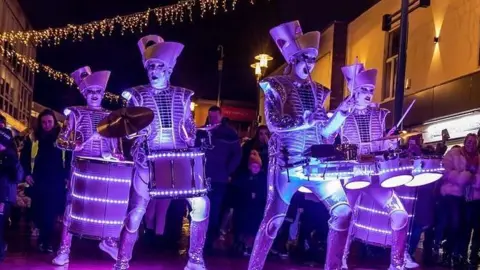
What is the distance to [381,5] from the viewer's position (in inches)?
725

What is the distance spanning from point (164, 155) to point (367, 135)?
266cm

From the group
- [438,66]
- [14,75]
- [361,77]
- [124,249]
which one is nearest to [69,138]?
[124,249]

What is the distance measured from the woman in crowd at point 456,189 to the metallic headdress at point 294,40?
5041 mm

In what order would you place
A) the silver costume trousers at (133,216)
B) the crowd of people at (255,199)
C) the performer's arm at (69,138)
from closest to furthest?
the silver costume trousers at (133,216) → the performer's arm at (69,138) → the crowd of people at (255,199)

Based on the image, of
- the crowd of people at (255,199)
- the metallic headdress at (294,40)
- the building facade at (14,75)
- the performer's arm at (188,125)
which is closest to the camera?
the metallic headdress at (294,40)

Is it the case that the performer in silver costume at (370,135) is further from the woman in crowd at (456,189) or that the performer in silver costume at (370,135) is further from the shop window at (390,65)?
the shop window at (390,65)

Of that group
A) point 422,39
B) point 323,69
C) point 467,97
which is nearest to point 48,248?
point 467,97

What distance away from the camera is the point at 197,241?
730 centimetres

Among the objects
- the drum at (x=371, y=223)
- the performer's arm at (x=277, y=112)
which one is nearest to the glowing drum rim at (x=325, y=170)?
the performer's arm at (x=277, y=112)

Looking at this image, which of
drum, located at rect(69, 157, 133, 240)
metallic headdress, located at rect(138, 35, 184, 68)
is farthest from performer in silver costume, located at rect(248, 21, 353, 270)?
drum, located at rect(69, 157, 133, 240)

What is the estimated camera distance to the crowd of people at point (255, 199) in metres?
9.69

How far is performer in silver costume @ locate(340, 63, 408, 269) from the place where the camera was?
7.71 m

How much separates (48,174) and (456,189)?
6.13 metres

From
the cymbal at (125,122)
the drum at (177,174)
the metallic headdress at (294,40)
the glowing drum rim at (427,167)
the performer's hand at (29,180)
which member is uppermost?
the metallic headdress at (294,40)
